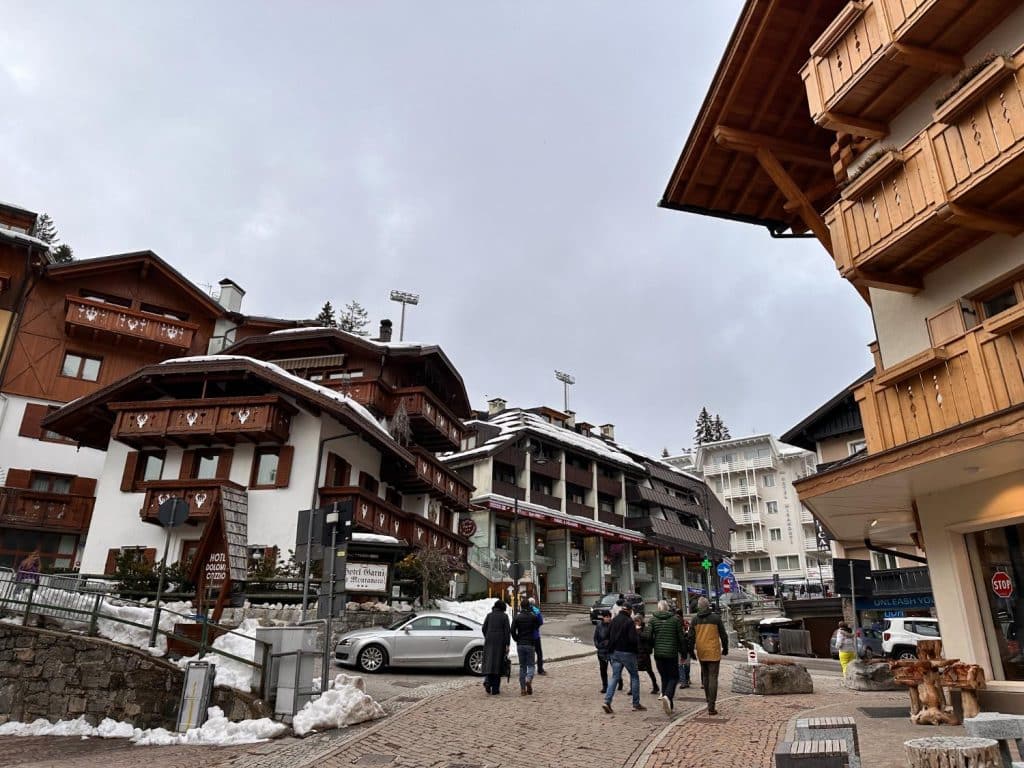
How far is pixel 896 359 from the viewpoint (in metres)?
10.9

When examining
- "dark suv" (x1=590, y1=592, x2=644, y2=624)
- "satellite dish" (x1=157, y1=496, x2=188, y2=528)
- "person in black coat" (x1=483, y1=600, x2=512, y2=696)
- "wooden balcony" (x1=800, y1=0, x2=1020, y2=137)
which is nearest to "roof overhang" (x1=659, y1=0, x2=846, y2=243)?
"wooden balcony" (x1=800, y1=0, x2=1020, y2=137)

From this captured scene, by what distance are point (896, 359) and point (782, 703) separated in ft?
20.5

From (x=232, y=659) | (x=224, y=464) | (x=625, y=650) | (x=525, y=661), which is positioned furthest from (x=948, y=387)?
(x=224, y=464)

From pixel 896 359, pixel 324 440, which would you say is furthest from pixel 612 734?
pixel 324 440

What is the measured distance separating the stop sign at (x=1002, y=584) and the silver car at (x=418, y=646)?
35.6ft

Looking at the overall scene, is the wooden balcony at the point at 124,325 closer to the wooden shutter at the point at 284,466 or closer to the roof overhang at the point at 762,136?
the wooden shutter at the point at 284,466

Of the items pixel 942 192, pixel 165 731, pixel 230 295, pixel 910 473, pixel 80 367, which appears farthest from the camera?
pixel 230 295

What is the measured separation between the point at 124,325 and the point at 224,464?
11.8m

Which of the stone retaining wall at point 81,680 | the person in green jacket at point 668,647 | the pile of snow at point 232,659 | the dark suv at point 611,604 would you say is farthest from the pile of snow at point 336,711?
the dark suv at point 611,604

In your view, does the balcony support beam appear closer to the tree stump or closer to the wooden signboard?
the tree stump

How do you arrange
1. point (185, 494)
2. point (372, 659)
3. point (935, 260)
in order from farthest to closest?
point (185, 494) → point (372, 659) → point (935, 260)

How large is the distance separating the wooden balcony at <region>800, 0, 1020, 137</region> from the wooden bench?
8.84 m

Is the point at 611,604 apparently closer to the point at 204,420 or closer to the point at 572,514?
the point at 572,514

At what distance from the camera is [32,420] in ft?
103
